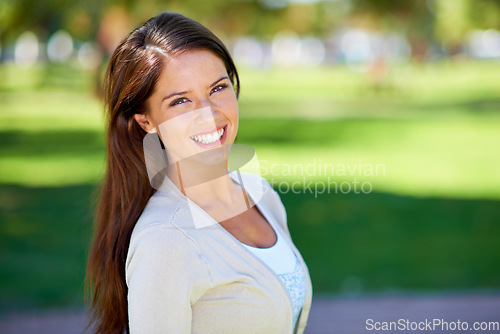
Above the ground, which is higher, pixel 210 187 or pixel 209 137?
pixel 209 137

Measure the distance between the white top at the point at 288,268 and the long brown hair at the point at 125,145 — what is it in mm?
439

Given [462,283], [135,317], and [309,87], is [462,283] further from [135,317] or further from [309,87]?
[309,87]

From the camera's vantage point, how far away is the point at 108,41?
75.9 ft

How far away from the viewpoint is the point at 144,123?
2.12 m

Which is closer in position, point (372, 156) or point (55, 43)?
point (372, 156)

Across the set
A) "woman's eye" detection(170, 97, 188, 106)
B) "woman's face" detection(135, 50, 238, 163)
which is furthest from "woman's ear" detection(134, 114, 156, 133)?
"woman's eye" detection(170, 97, 188, 106)

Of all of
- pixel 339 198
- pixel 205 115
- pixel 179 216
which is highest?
pixel 205 115

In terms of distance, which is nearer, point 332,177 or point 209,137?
point 209,137

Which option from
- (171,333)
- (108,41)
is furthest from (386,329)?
(108,41)

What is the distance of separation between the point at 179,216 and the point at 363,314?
328 cm

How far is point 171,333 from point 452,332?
10.7 ft

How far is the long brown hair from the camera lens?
200cm

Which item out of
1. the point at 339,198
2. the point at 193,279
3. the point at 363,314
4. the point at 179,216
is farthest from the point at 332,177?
the point at 193,279

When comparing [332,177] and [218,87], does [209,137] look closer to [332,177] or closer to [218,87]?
[218,87]
